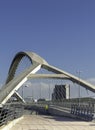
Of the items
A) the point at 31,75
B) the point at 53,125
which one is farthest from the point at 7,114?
the point at 31,75

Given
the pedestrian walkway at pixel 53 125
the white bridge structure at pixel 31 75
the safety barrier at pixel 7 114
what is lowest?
the pedestrian walkway at pixel 53 125

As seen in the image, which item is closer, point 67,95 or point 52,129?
point 52,129

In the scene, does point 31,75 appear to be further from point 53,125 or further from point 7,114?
point 7,114

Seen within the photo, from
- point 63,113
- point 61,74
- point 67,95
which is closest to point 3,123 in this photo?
point 63,113

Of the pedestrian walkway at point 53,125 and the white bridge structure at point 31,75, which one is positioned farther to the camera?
the white bridge structure at point 31,75

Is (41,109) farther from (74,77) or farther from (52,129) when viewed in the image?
(52,129)

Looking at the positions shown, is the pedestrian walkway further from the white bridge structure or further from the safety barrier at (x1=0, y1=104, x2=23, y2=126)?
the white bridge structure

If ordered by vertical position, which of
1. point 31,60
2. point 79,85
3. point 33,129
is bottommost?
point 33,129

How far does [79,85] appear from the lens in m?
74.1

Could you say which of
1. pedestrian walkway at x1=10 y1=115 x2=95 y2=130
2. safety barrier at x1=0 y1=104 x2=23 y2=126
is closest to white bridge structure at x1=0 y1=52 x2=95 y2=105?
safety barrier at x1=0 y1=104 x2=23 y2=126

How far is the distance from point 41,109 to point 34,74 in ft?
27.0

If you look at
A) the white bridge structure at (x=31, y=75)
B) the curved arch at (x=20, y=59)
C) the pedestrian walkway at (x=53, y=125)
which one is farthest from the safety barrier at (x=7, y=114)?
the curved arch at (x=20, y=59)

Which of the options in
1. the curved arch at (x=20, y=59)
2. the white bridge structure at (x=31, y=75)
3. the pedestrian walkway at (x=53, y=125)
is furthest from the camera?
the curved arch at (x=20, y=59)

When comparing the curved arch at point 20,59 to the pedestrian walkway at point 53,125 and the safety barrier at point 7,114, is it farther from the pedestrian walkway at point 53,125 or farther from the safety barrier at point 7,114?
the pedestrian walkway at point 53,125
